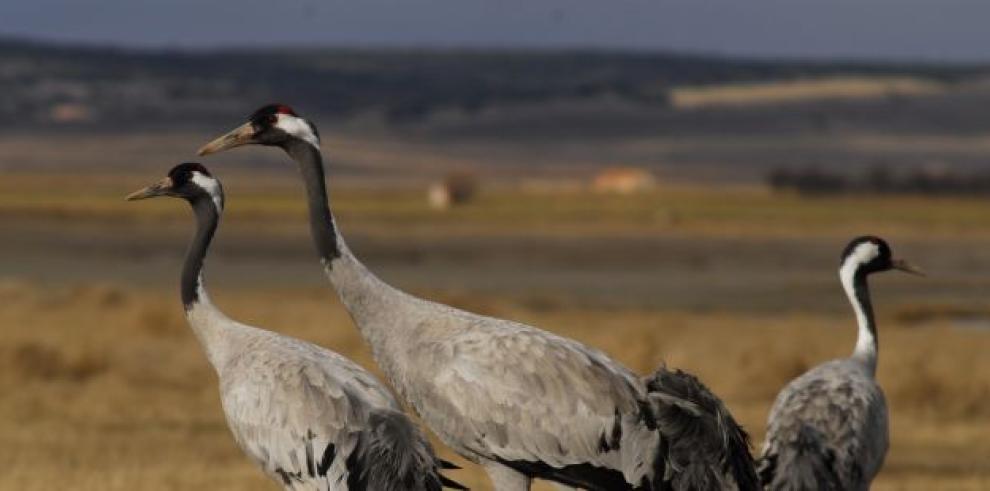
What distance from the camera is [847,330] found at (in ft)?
103

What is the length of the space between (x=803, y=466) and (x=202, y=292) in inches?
119

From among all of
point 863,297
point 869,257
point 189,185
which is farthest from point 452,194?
point 189,185

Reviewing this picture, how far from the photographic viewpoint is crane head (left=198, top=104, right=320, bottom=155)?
11.0 metres

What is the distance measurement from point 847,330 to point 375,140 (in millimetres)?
156255

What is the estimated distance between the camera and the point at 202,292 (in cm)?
1180

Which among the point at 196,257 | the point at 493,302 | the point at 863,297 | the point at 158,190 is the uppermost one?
the point at 158,190

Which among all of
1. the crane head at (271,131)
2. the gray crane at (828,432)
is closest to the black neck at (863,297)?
the gray crane at (828,432)

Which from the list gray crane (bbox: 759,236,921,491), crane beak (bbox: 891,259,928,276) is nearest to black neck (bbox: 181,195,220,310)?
gray crane (bbox: 759,236,921,491)

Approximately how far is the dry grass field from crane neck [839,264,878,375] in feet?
8.42

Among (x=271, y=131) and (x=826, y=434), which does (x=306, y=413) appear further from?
(x=826, y=434)

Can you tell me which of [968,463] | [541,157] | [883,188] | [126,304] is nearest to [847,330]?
[126,304]

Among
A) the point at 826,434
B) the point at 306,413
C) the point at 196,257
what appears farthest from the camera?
the point at 196,257

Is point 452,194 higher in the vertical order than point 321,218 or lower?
lower

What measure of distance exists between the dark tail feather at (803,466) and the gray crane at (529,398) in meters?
1.09
